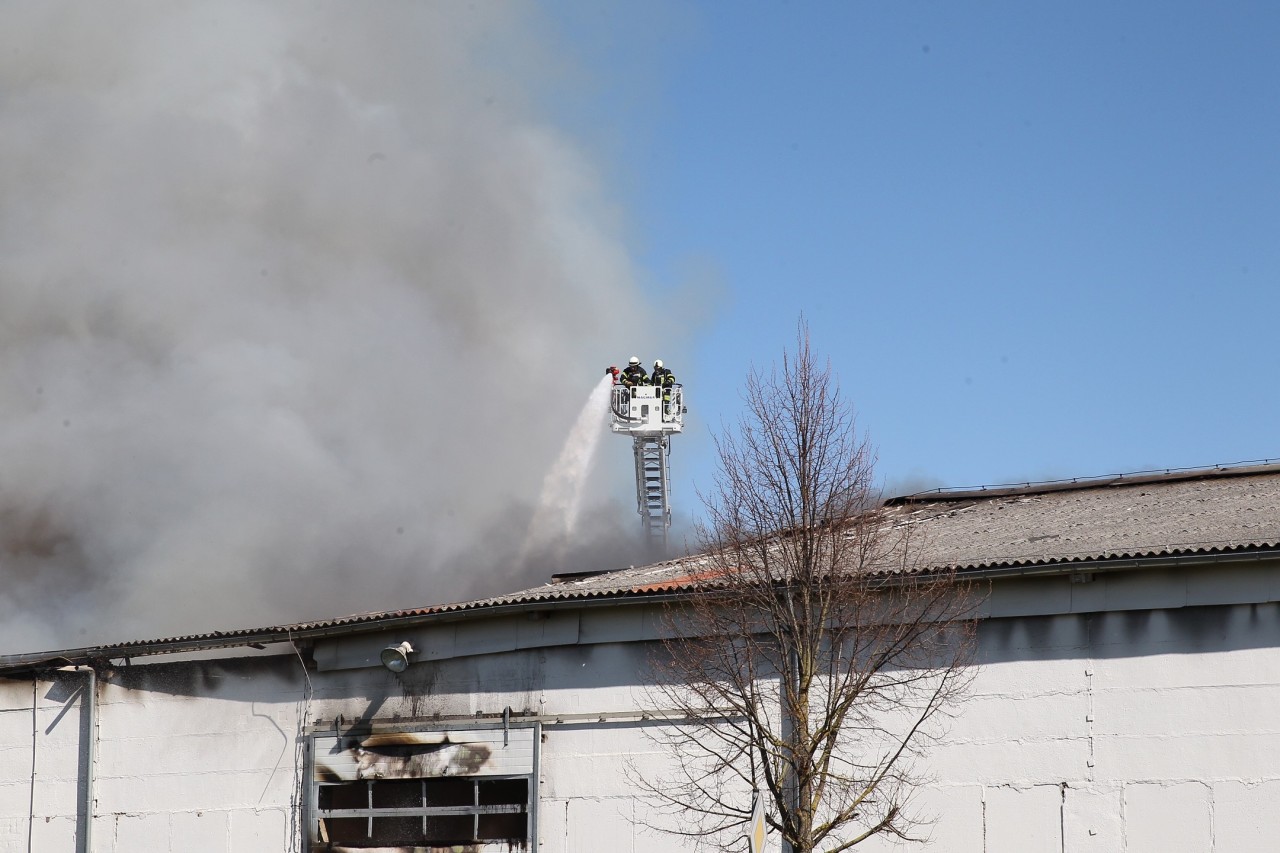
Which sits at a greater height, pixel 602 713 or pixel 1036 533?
pixel 1036 533

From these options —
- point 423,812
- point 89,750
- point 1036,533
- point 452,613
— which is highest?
point 1036,533

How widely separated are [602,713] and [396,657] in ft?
7.80

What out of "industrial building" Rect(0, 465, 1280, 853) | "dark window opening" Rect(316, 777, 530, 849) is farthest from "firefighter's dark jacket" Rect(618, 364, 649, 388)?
"dark window opening" Rect(316, 777, 530, 849)

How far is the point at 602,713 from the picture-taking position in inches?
647

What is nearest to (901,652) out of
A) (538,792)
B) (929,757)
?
(929,757)

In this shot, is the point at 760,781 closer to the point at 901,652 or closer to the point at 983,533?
the point at 901,652

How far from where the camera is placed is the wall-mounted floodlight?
1698 centimetres

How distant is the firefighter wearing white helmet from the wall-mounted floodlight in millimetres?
18332

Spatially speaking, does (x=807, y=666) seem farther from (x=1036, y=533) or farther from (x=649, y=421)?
(x=649, y=421)

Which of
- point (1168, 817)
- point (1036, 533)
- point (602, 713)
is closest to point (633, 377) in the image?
point (1036, 533)

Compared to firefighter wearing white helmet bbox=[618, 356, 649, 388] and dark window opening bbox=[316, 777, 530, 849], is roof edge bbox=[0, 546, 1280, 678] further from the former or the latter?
firefighter wearing white helmet bbox=[618, 356, 649, 388]

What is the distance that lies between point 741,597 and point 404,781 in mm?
4975

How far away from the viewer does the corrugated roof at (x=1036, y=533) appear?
15547mm

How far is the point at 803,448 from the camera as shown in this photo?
48.0 ft
